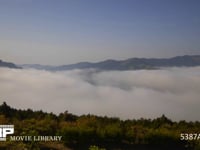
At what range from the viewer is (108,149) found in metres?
23.0

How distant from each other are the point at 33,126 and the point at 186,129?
28.1 ft

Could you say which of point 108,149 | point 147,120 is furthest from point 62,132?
point 147,120

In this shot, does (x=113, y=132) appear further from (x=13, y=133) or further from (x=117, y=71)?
(x=117, y=71)
